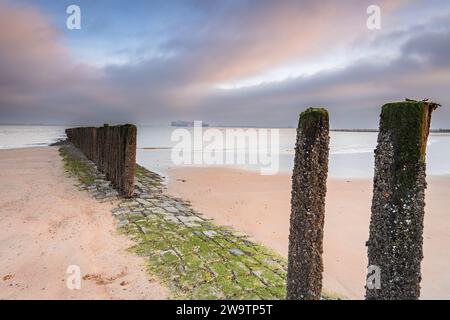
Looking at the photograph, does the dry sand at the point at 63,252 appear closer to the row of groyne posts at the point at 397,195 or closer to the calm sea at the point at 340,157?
the row of groyne posts at the point at 397,195

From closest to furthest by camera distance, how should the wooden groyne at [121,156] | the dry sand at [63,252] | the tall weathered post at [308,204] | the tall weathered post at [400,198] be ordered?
the tall weathered post at [400,198] → the tall weathered post at [308,204] → the dry sand at [63,252] → the wooden groyne at [121,156]

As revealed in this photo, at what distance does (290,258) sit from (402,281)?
141 cm

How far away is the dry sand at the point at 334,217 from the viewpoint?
24.1 ft

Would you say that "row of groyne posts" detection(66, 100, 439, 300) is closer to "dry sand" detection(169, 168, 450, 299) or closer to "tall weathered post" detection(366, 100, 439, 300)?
"tall weathered post" detection(366, 100, 439, 300)

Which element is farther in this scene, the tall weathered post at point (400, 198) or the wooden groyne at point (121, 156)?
the wooden groyne at point (121, 156)

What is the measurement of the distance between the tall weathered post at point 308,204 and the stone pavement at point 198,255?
1.20m

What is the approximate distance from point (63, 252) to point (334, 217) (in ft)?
29.2

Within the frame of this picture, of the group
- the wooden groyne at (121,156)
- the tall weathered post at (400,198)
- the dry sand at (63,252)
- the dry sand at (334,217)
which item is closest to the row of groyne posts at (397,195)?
the tall weathered post at (400,198)

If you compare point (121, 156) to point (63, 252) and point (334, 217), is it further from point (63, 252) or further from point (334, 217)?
point (334, 217)

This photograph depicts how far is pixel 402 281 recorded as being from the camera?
11.4 ft

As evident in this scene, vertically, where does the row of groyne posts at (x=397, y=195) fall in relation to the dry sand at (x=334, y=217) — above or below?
above

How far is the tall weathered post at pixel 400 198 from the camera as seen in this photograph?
10.9 ft

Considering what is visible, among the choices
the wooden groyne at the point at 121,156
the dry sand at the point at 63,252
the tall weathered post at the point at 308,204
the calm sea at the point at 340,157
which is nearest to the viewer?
the tall weathered post at the point at 308,204

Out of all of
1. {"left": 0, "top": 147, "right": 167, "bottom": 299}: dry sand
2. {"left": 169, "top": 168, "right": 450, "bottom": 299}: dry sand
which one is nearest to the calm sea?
{"left": 169, "top": 168, "right": 450, "bottom": 299}: dry sand
